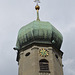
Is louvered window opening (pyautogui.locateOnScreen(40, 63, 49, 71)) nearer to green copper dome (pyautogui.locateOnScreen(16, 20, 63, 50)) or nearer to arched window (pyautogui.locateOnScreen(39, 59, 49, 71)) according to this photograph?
arched window (pyautogui.locateOnScreen(39, 59, 49, 71))

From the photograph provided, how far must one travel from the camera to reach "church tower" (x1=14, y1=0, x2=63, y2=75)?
25547 millimetres

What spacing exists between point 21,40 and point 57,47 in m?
3.86

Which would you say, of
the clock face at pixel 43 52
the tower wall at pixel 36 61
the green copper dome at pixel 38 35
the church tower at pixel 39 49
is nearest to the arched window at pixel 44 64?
the church tower at pixel 39 49

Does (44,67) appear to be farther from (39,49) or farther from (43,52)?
(39,49)

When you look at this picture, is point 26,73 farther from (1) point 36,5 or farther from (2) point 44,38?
(1) point 36,5

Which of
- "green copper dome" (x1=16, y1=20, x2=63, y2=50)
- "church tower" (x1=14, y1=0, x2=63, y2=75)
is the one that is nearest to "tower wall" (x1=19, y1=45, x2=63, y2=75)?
"church tower" (x1=14, y1=0, x2=63, y2=75)

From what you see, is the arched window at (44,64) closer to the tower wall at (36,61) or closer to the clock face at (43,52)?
the tower wall at (36,61)

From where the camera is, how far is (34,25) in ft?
92.1

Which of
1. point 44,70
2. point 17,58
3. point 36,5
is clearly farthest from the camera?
point 36,5

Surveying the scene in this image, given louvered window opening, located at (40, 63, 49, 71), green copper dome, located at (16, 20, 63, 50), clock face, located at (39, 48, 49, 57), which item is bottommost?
louvered window opening, located at (40, 63, 49, 71)

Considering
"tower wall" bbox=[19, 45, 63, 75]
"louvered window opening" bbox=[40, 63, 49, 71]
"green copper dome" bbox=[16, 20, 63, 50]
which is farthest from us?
"green copper dome" bbox=[16, 20, 63, 50]

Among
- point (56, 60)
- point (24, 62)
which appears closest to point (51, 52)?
point (56, 60)

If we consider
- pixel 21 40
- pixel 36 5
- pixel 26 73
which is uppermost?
pixel 36 5

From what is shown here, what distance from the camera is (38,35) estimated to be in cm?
2734
